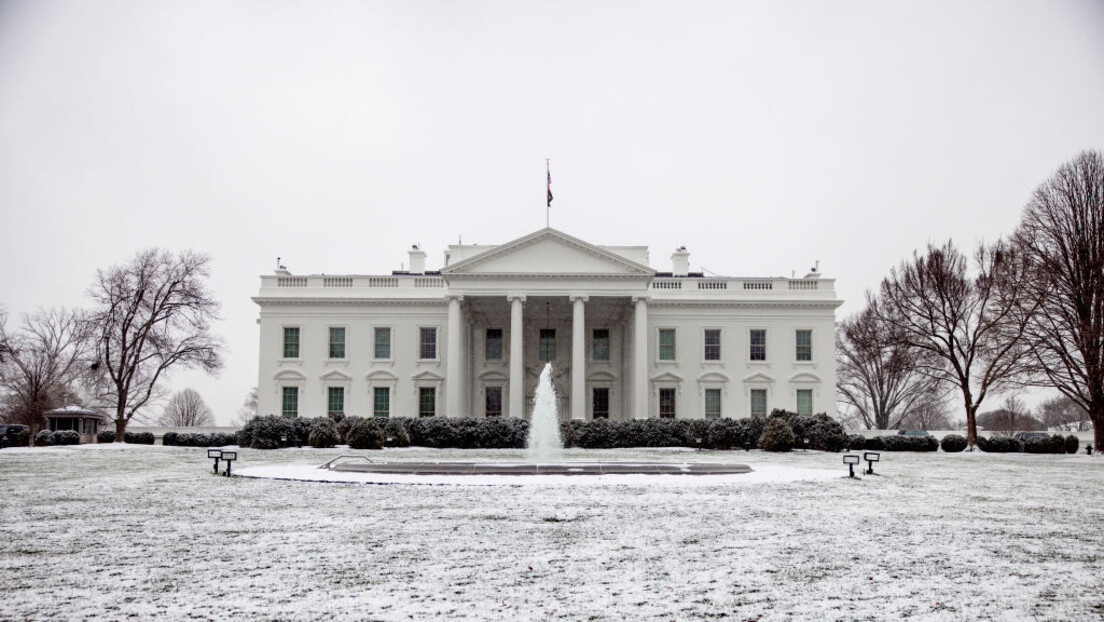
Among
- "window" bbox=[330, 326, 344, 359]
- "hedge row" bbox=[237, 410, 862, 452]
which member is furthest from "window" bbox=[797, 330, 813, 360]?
"window" bbox=[330, 326, 344, 359]

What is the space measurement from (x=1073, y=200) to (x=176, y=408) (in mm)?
83997

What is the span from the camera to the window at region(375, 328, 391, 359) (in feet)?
144

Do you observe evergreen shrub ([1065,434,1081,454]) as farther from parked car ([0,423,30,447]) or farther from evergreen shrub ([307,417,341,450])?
parked car ([0,423,30,447])

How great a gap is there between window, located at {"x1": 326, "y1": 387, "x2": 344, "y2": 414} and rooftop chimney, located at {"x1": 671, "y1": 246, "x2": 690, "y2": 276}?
19.0m

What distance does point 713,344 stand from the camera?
44219 millimetres

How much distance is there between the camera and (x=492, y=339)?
149ft

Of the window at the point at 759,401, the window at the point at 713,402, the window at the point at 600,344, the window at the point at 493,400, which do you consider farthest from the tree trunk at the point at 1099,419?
the window at the point at 493,400

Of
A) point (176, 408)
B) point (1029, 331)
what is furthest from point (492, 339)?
point (176, 408)

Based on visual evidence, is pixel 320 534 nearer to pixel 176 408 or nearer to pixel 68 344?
pixel 68 344

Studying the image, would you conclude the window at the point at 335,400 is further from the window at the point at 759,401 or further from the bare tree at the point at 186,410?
the bare tree at the point at 186,410

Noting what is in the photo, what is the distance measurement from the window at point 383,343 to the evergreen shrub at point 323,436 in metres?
11.6

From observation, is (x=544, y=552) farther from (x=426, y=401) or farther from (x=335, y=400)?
(x=335, y=400)

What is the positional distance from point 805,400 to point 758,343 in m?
3.66

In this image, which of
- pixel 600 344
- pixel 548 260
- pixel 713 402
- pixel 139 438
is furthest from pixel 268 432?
pixel 713 402
